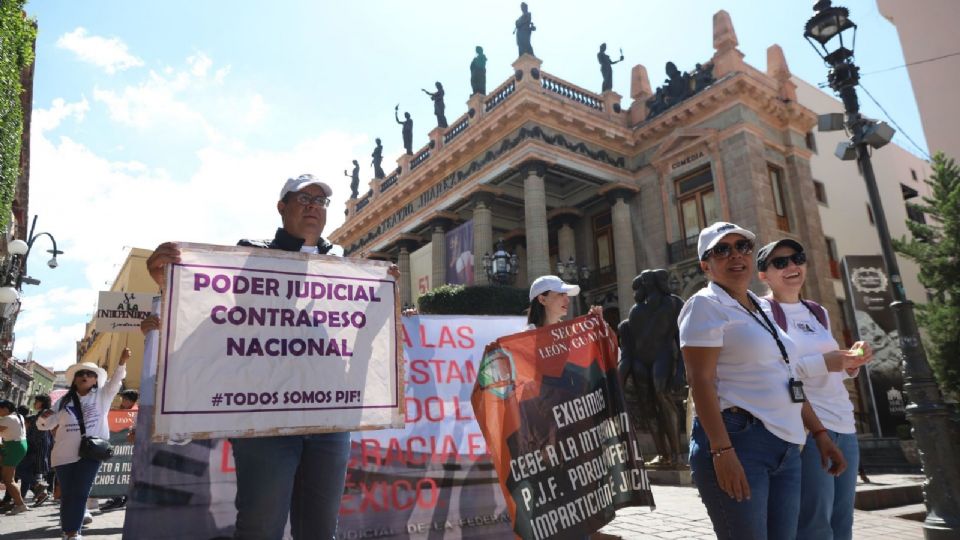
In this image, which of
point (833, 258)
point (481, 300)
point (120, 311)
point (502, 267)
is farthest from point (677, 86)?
point (120, 311)

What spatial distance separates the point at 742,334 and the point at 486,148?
20.7m

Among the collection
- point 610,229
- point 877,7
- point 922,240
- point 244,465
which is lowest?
point 244,465

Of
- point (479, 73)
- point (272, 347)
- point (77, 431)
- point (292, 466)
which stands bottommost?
point (292, 466)

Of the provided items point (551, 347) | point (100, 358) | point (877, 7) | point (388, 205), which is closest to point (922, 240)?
point (877, 7)

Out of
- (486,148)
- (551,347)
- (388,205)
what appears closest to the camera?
(551,347)

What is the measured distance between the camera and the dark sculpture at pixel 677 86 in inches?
803

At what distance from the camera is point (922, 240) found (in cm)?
1600

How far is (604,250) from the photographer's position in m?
24.1

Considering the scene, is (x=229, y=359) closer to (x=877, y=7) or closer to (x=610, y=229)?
(x=610, y=229)

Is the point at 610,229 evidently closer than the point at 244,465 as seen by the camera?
No

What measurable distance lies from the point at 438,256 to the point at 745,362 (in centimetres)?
2143

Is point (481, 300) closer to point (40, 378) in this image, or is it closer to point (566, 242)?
point (566, 242)

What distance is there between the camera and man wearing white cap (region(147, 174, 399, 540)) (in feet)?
7.42

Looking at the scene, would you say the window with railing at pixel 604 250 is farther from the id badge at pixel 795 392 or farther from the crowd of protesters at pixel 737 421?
the id badge at pixel 795 392
